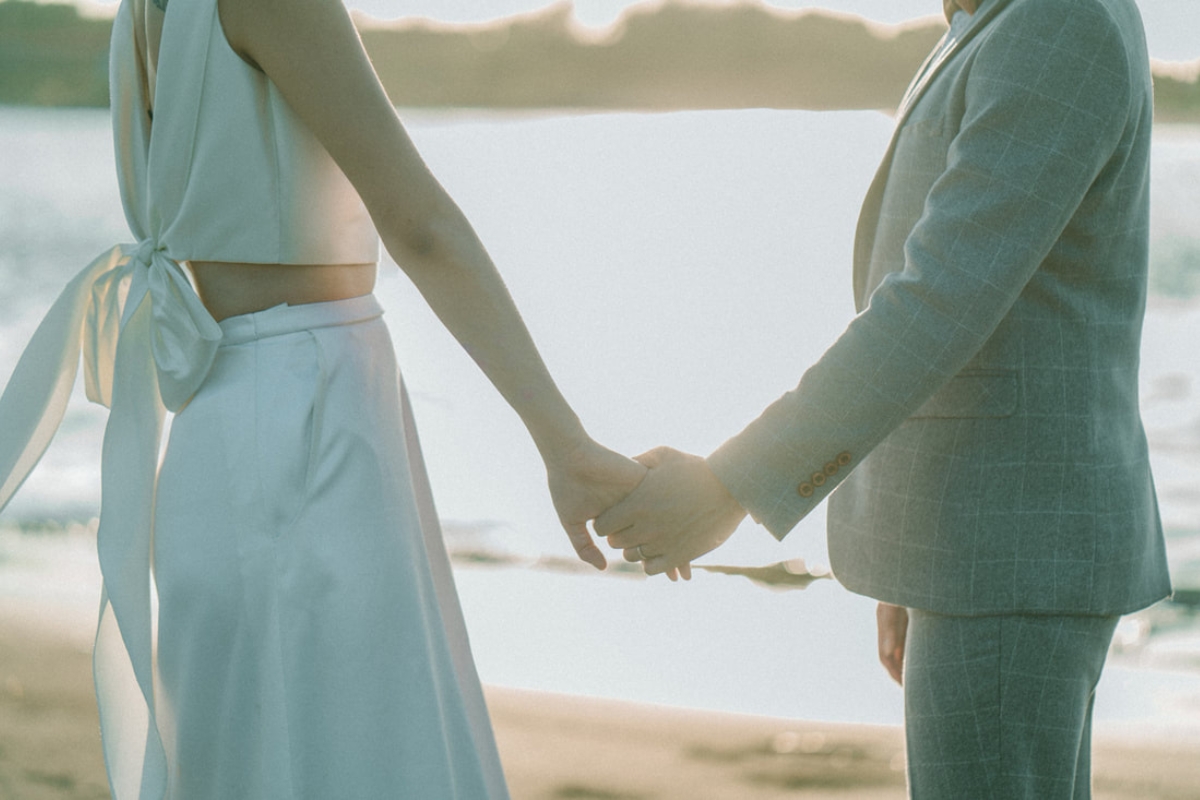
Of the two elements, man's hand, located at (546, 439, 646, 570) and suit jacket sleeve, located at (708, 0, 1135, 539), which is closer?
suit jacket sleeve, located at (708, 0, 1135, 539)

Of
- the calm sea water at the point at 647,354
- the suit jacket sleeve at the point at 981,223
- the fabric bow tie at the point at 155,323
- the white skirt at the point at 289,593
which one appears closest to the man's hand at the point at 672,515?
the suit jacket sleeve at the point at 981,223

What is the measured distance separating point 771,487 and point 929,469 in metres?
0.14

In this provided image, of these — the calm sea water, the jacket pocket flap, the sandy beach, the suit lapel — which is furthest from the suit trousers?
the calm sea water

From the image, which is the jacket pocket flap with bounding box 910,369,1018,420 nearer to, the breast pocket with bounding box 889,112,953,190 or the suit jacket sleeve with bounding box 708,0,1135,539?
the suit jacket sleeve with bounding box 708,0,1135,539

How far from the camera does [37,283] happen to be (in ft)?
18.1

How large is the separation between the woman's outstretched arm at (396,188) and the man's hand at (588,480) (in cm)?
1

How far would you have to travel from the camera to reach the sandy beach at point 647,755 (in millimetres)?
2031

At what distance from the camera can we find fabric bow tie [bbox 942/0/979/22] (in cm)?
99

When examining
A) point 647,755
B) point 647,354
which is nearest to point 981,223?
point 647,755

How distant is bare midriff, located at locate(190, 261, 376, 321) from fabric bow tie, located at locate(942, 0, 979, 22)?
0.61 metres

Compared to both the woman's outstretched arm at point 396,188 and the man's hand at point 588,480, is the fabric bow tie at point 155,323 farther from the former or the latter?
the man's hand at point 588,480

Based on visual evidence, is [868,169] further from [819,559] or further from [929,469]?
[929,469]

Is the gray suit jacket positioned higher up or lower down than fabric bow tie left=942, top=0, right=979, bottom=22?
lower down

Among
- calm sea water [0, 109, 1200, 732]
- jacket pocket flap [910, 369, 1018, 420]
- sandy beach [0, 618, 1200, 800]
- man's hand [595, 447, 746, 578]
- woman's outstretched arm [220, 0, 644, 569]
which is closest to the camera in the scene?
woman's outstretched arm [220, 0, 644, 569]
